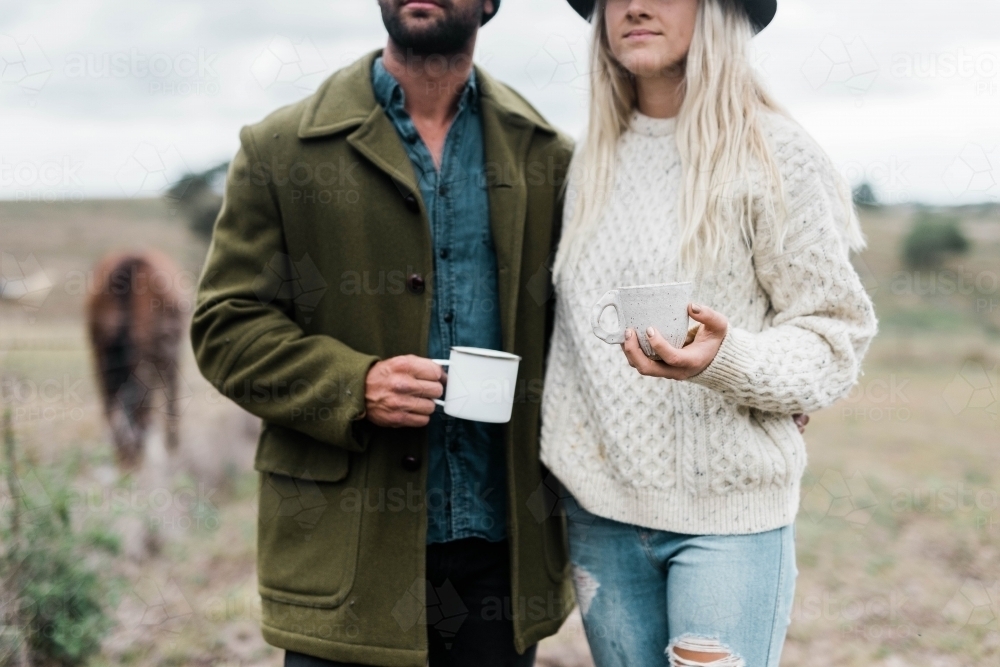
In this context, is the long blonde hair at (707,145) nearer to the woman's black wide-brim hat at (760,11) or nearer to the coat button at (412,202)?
the woman's black wide-brim hat at (760,11)

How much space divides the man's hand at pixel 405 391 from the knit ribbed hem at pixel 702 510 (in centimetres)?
41

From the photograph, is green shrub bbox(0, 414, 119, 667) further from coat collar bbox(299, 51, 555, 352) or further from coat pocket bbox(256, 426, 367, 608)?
coat collar bbox(299, 51, 555, 352)

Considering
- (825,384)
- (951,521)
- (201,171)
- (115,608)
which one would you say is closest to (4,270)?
(201,171)

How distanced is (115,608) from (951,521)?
3934 millimetres

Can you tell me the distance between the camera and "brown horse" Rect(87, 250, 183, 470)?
430 centimetres

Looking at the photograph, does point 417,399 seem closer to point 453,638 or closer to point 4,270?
point 453,638

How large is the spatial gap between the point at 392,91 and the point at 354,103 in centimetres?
10

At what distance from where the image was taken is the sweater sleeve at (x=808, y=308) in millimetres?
1647

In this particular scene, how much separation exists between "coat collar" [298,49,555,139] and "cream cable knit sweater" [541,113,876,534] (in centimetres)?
40

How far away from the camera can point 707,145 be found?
5.85 ft

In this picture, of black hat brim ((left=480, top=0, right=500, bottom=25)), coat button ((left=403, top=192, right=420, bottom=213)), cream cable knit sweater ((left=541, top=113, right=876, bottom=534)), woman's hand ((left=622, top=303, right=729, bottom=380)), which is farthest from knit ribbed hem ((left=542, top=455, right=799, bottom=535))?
black hat brim ((left=480, top=0, right=500, bottom=25))

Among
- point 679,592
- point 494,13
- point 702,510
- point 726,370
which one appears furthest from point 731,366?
point 494,13

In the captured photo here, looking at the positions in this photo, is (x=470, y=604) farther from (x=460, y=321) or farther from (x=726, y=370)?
(x=726, y=370)

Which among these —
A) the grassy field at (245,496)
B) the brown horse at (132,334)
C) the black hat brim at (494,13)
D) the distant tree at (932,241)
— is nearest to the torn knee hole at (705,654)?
the grassy field at (245,496)
